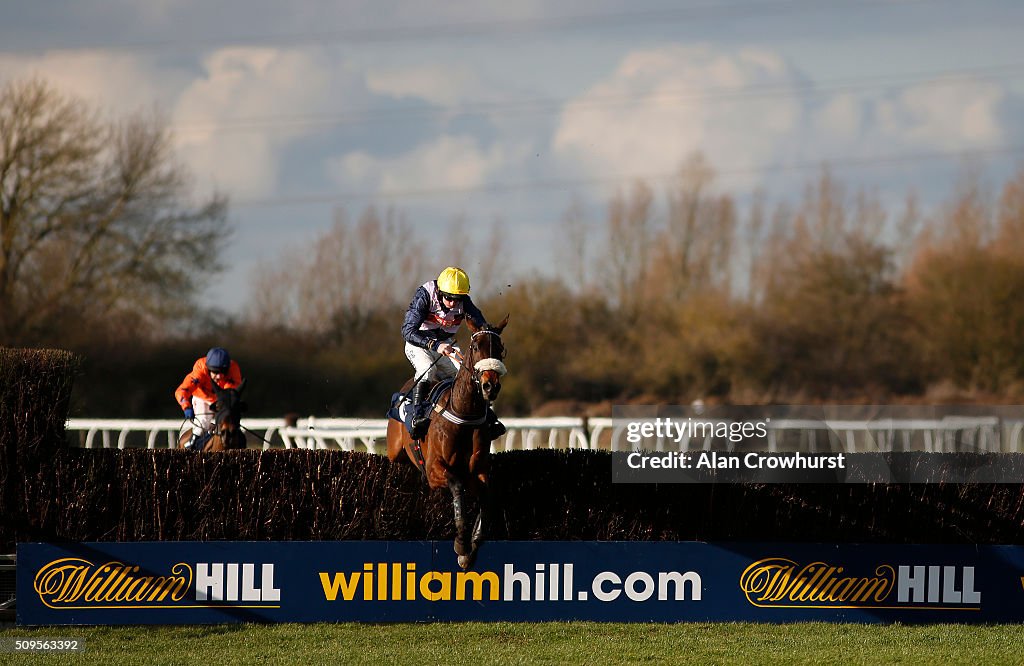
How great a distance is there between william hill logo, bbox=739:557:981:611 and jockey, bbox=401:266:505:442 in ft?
6.58

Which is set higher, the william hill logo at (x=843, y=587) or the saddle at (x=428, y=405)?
the saddle at (x=428, y=405)

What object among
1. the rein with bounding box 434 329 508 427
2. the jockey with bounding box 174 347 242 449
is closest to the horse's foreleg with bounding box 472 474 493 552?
the rein with bounding box 434 329 508 427

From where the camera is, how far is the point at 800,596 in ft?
24.5

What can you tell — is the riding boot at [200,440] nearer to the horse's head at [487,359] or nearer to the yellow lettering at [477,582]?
the yellow lettering at [477,582]

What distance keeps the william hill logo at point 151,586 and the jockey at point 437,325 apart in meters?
1.41

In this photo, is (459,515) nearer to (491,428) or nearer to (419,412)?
(491,428)

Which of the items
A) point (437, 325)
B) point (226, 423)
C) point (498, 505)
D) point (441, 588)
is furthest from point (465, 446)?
point (226, 423)

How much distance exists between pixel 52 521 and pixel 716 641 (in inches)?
164

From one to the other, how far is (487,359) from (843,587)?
277 cm

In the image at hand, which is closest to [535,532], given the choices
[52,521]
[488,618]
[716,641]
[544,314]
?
[488,618]

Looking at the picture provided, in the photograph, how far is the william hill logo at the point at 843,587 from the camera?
748 cm

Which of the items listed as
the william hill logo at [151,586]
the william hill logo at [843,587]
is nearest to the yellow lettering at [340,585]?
the william hill logo at [151,586]

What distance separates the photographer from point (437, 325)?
816 cm

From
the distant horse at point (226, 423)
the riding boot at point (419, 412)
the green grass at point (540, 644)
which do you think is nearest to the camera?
the green grass at point (540, 644)
